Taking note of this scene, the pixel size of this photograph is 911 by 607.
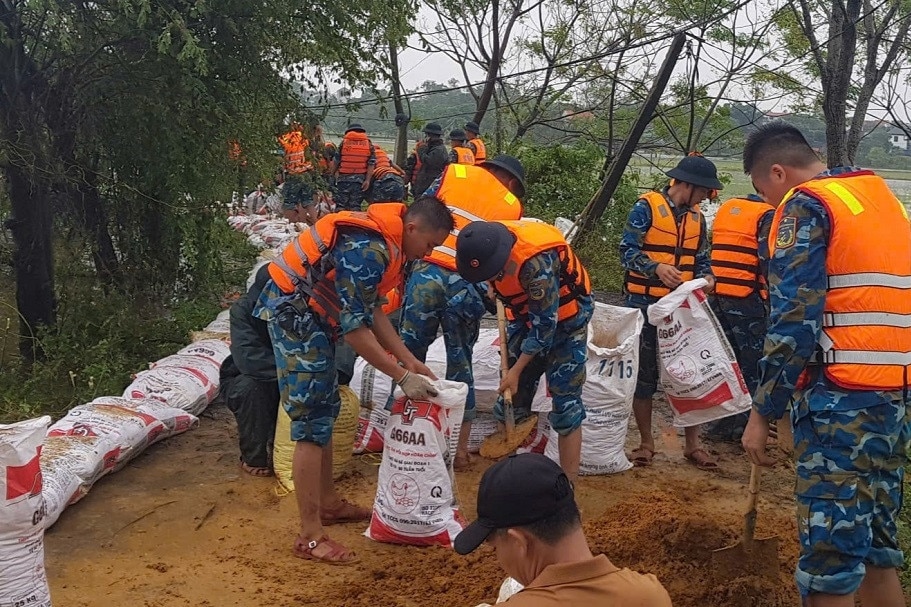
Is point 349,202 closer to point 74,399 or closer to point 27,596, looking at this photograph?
point 74,399

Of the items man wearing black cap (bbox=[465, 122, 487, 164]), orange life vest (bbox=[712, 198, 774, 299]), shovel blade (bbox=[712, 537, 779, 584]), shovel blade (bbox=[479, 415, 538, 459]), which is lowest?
shovel blade (bbox=[712, 537, 779, 584])

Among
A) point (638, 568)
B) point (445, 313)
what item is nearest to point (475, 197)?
point (445, 313)

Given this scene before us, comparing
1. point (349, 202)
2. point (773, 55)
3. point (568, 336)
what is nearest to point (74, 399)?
point (568, 336)

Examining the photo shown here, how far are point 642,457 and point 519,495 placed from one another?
346 centimetres

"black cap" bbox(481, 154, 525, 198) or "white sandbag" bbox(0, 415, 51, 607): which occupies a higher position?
"black cap" bbox(481, 154, 525, 198)

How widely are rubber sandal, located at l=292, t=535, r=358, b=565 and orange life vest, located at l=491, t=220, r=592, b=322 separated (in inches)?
54.5

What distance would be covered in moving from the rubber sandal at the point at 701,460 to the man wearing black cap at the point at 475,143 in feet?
20.8

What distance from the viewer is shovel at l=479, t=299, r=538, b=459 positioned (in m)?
4.47

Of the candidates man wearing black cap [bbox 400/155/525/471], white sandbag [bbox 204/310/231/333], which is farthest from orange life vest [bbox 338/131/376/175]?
man wearing black cap [bbox 400/155/525/471]

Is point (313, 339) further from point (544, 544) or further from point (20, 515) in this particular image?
point (544, 544)

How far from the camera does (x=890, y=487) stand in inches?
107

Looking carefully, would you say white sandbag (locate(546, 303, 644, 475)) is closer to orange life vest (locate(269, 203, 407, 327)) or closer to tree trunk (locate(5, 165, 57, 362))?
orange life vest (locate(269, 203, 407, 327))

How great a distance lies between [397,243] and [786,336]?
160 cm

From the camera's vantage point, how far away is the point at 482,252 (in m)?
3.63
